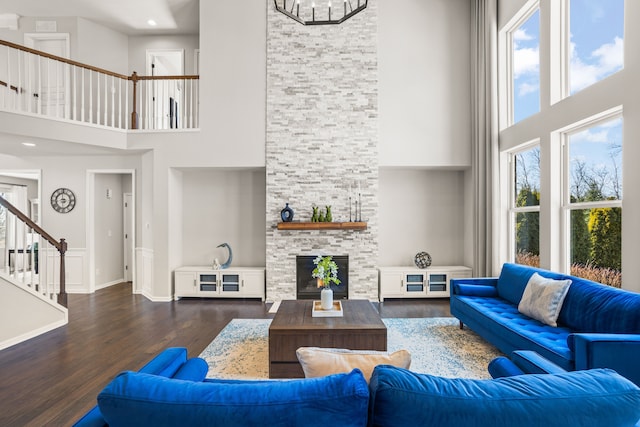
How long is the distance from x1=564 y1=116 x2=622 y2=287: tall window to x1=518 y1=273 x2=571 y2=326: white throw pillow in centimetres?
63

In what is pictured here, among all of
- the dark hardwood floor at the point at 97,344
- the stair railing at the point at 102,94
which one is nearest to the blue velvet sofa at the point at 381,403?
the dark hardwood floor at the point at 97,344

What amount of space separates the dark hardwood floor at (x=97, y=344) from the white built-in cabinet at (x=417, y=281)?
0.17 meters

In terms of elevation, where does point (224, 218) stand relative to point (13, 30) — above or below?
below

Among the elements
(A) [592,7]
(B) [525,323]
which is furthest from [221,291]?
(A) [592,7]

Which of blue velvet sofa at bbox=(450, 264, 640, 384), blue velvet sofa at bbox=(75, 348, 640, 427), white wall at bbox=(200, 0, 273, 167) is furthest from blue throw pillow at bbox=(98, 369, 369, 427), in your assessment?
white wall at bbox=(200, 0, 273, 167)

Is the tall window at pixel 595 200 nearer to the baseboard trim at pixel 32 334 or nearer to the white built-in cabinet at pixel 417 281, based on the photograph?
the white built-in cabinet at pixel 417 281

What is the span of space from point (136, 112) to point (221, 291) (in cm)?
344

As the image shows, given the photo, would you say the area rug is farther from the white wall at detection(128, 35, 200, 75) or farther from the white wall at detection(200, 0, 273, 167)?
the white wall at detection(128, 35, 200, 75)

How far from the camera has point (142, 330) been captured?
176 inches

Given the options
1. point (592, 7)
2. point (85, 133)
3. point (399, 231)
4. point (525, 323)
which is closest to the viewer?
point (525, 323)

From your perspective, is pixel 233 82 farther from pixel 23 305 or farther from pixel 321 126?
pixel 23 305

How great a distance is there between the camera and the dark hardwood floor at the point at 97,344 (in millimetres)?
2717

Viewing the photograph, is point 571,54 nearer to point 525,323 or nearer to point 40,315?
point 525,323

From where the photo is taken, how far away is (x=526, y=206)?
16.3 feet
